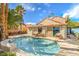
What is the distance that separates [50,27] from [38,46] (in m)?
0.20

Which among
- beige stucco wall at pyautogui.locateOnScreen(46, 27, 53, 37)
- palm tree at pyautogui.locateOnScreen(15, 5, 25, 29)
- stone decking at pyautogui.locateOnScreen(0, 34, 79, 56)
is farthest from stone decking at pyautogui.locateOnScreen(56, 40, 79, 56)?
palm tree at pyautogui.locateOnScreen(15, 5, 25, 29)

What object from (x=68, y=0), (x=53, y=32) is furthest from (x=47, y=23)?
(x=68, y=0)

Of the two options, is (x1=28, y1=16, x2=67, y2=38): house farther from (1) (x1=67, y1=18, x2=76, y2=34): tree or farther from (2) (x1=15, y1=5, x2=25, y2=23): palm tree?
(2) (x1=15, y1=5, x2=25, y2=23): palm tree

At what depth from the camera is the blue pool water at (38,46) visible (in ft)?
6.19

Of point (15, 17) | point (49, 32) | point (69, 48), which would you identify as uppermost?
point (15, 17)

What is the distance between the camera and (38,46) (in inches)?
74.5

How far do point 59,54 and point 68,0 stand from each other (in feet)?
1.59

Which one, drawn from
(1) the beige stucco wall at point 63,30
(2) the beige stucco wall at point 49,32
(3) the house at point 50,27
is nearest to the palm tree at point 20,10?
(3) the house at point 50,27

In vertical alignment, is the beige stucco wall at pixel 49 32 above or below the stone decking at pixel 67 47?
above

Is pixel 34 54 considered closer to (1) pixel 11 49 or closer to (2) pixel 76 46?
(1) pixel 11 49

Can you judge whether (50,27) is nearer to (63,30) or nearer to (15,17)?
(63,30)

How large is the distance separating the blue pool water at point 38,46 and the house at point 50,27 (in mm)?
64

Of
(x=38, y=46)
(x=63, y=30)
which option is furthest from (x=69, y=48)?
(x=38, y=46)

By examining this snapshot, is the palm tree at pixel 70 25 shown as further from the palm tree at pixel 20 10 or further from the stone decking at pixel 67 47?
the palm tree at pixel 20 10
